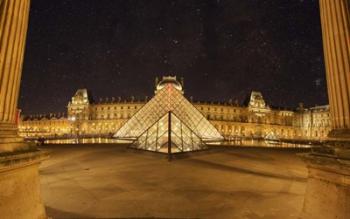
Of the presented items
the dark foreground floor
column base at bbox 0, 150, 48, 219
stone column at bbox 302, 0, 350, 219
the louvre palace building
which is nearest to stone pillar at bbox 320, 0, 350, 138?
stone column at bbox 302, 0, 350, 219

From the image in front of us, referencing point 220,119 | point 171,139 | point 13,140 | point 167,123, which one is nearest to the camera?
point 13,140

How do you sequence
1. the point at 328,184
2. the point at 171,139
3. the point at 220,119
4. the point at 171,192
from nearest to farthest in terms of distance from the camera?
the point at 328,184 → the point at 171,192 → the point at 171,139 → the point at 220,119

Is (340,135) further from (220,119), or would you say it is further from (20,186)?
(220,119)

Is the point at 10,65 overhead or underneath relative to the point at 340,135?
overhead

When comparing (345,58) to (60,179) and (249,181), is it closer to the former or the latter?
(249,181)

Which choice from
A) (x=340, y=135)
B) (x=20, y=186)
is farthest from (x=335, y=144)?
(x=20, y=186)

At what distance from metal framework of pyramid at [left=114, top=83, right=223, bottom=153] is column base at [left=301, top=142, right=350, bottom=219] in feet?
41.6

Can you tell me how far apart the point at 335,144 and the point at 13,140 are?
4338 mm

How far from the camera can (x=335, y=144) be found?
121 inches

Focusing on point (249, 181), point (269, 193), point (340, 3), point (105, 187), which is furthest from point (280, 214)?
point (105, 187)

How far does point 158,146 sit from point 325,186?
499 inches

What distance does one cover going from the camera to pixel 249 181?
740cm

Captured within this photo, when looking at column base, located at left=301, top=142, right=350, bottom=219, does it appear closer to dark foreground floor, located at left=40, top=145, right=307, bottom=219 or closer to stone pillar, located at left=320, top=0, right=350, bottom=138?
stone pillar, located at left=320, top=0, right=350, bottom=138

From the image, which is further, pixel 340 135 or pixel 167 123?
pixel 167 123
